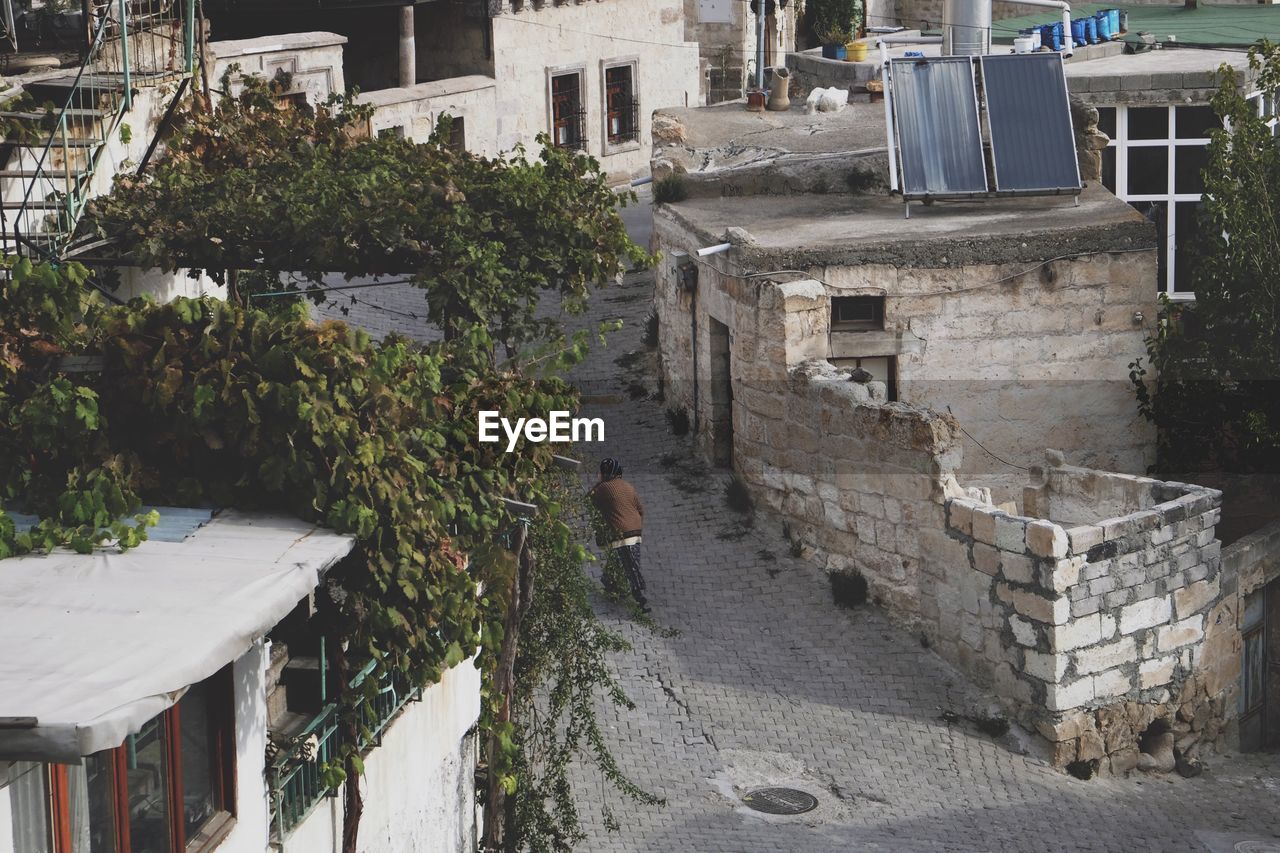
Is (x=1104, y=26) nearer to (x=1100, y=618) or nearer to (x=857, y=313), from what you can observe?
(x=857, y=313)

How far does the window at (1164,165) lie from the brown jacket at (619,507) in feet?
26.3

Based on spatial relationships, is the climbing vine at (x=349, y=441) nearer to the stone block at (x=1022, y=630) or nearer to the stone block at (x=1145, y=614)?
the stone block at (x=1022, y=630)

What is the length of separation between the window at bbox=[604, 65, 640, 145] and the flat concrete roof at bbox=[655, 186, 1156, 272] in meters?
16.7

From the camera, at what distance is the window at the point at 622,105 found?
119 feet

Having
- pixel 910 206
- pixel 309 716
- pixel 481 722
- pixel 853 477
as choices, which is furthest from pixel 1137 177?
pixel 309 716

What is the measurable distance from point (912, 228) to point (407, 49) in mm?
14764

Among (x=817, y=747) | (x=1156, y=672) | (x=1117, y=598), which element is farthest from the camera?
(x=1156, y=672)

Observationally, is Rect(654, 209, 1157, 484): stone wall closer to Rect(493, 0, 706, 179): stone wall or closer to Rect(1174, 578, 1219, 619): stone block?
Rect(1174, 578, 1219, 619): stone block

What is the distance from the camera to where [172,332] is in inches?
366

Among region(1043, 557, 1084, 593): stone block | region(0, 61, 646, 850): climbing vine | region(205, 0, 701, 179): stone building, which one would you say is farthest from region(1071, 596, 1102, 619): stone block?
region(205, 0, 701, 179): stone building

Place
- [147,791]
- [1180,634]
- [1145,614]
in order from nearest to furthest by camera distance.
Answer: [147,791] < [1145,614] < [1180,634]

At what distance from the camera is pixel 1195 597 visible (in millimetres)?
16125

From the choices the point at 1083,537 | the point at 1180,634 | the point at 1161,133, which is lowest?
the point at 1180,634

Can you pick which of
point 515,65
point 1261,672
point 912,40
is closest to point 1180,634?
point 1261,672
